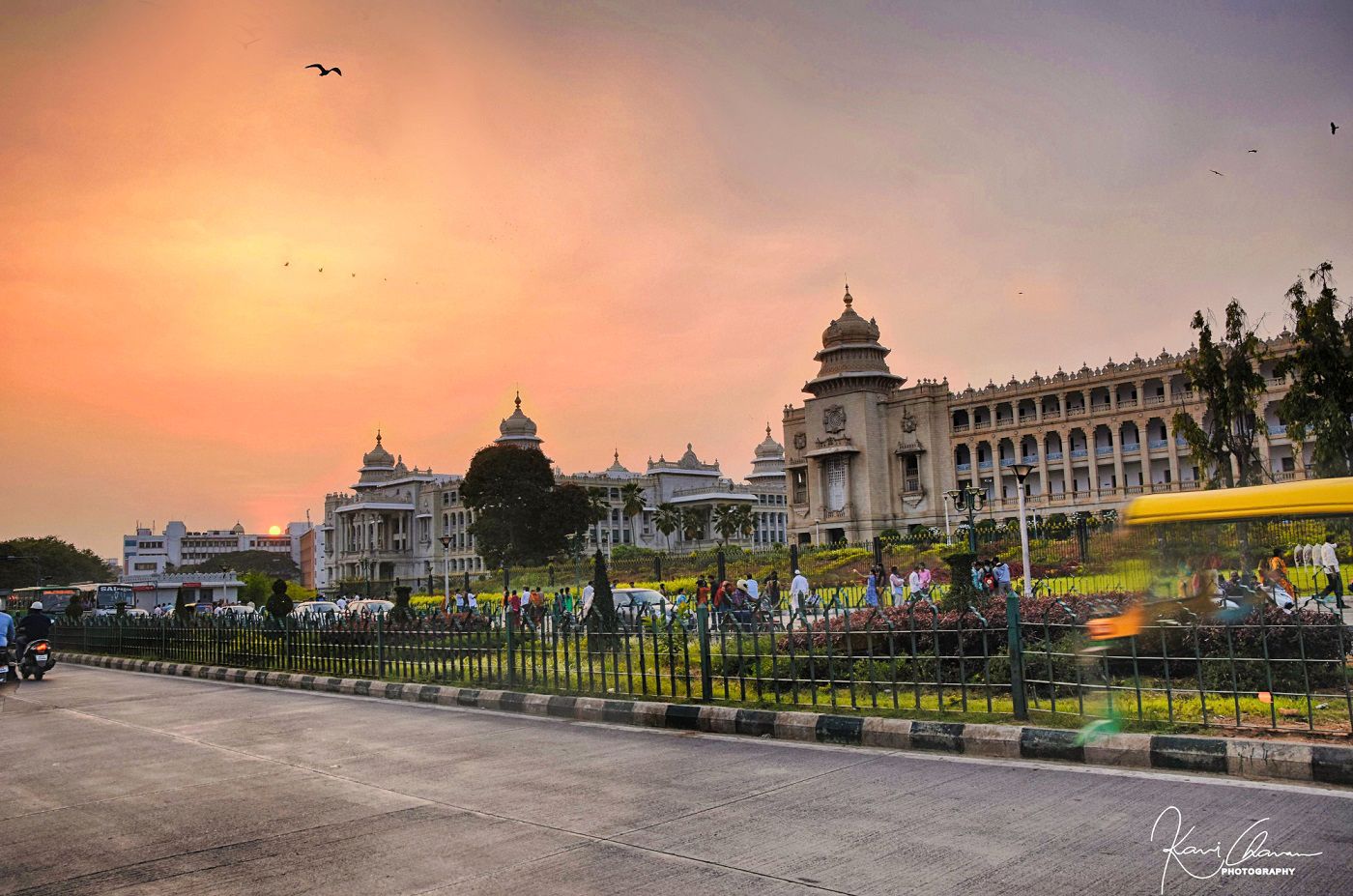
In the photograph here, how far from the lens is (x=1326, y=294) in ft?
94.6

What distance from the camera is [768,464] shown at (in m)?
115

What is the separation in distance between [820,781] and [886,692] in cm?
303

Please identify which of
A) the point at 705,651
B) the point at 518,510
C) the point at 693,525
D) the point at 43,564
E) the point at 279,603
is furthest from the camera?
the point at 43,564

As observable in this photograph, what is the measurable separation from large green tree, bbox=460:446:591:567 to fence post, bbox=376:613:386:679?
172ft

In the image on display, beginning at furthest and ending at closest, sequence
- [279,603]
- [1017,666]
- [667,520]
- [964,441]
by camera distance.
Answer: [667,520]
[964,441]
[279,603]
[1017,666]

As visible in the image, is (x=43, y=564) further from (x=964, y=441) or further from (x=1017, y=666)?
(x=1017, y=666)

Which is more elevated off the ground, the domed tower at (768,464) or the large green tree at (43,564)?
the domed tower at (768,464)

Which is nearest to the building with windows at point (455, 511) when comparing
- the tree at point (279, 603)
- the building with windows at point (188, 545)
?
the building with windows at point (188, 545)

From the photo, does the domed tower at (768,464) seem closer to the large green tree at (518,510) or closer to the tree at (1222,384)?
the large green tree at (518,510)

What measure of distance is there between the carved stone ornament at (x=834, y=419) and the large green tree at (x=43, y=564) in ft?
224

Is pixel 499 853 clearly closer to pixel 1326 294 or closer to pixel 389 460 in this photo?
pixel 1326 294

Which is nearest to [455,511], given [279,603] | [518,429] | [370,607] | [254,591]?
[518,429]

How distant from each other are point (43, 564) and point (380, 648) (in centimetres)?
9874

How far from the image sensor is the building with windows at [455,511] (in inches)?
4181
